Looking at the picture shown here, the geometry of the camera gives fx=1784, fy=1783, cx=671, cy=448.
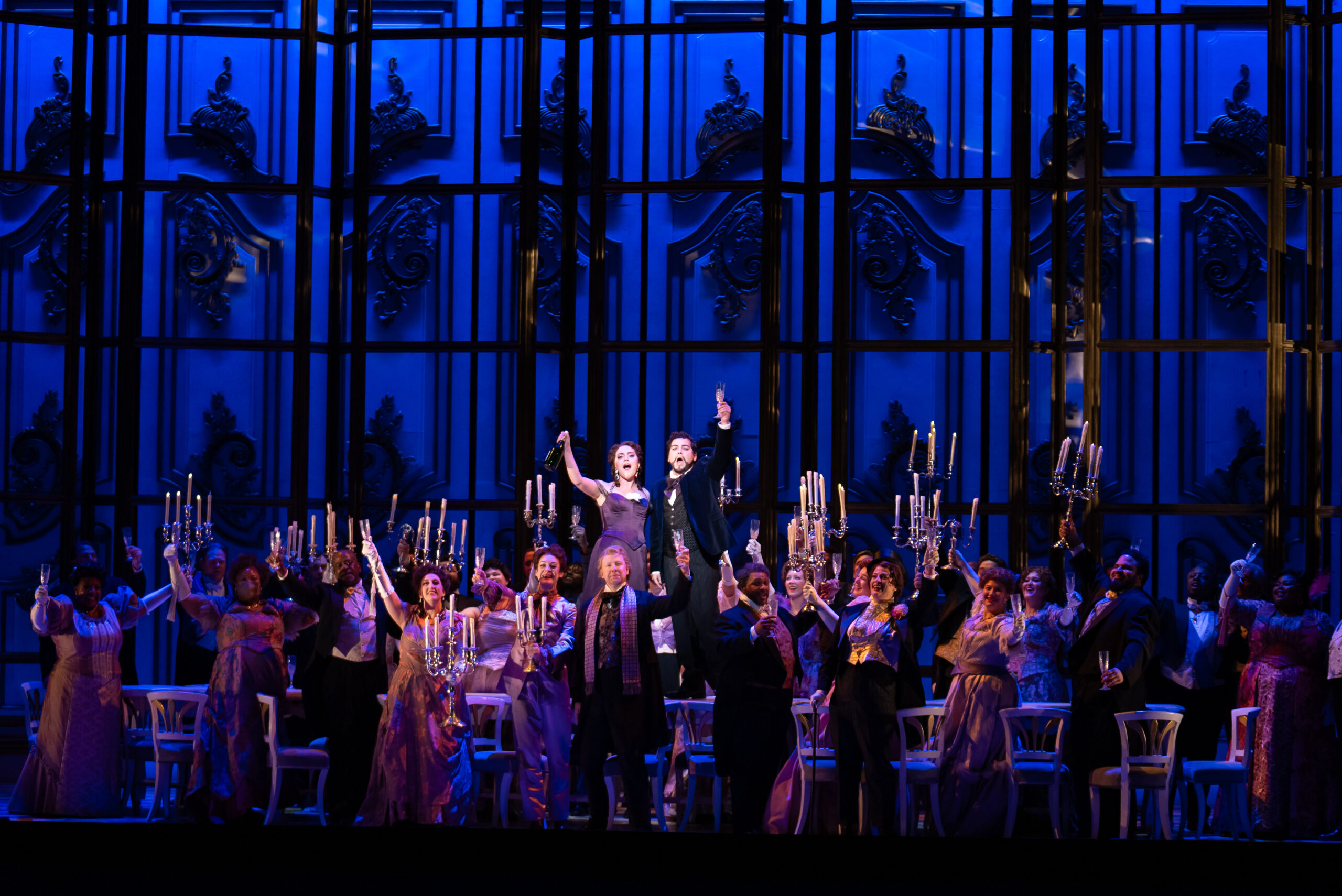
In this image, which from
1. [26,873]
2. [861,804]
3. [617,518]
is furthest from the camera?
[617,518]

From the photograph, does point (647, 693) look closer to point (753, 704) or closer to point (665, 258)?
point (753, 704)

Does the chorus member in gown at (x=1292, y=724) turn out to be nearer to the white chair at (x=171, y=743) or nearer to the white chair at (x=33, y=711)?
the white chair at (x=171, y=743)

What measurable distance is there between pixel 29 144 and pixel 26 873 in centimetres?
519

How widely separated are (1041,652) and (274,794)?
128 inches

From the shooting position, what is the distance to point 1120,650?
7.07 meters

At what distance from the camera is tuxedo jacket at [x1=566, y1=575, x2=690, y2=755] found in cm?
680

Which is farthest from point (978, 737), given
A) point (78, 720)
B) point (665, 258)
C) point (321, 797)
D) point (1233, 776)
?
point (78, 720)

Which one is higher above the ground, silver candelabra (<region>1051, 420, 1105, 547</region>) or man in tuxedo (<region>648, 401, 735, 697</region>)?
silver candelabra (<region>1051, 420, 1105, 547</region>)

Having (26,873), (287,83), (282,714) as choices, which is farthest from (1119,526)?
(26,873)

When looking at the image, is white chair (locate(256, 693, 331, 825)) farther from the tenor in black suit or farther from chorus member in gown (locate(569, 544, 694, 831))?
the tenor in black suit

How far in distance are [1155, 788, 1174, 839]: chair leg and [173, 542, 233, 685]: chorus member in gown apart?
13.8ft

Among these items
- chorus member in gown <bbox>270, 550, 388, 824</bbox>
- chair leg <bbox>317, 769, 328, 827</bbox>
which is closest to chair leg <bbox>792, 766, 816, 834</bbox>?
chorus member in gown <bbox>270, 550, 388, 824</bbox>

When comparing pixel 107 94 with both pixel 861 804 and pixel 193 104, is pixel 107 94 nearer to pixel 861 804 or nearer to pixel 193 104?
pixel 193 104

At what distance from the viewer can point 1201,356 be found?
9.23m
